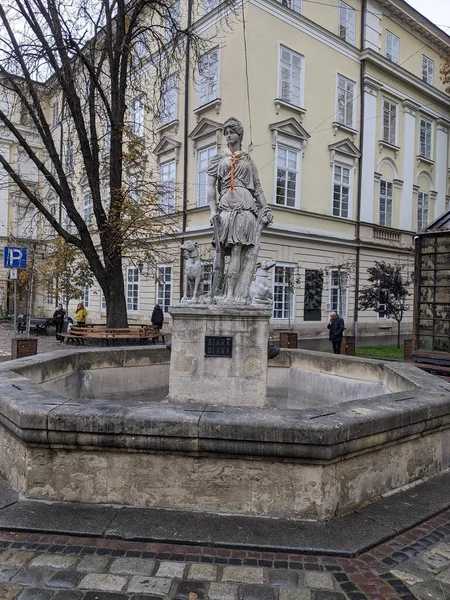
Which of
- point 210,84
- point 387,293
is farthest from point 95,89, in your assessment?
point 387,293

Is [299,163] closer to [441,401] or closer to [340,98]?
[340,98]

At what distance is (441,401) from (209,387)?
2.46 metres

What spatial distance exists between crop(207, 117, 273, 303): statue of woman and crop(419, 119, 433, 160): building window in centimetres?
2572

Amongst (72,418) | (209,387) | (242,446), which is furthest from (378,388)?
(72,418)

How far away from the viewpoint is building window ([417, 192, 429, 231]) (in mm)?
28344

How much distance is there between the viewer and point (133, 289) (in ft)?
83.7

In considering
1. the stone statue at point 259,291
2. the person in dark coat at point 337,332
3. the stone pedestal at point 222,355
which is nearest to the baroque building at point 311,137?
the person in dark coat at point 337,332

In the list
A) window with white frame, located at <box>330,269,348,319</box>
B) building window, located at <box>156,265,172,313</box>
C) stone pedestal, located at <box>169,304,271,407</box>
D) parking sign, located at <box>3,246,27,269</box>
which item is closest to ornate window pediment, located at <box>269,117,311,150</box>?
window with white frame, located at <box>330,269,348,319</box>

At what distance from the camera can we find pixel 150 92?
20.6 metres

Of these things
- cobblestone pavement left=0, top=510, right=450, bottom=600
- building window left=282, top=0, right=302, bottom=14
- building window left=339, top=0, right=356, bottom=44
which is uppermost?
building window left=339, top=0, right=356, bottom=44

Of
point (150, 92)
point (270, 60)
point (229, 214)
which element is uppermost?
point (270, 60)

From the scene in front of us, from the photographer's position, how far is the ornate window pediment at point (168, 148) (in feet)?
72.9

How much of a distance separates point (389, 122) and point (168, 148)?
12335mm

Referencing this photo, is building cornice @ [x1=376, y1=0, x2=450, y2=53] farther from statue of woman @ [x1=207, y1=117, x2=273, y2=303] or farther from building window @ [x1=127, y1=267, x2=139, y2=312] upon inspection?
statue of woman @ [x1=207, y1=117, x2=273, y2=303]
